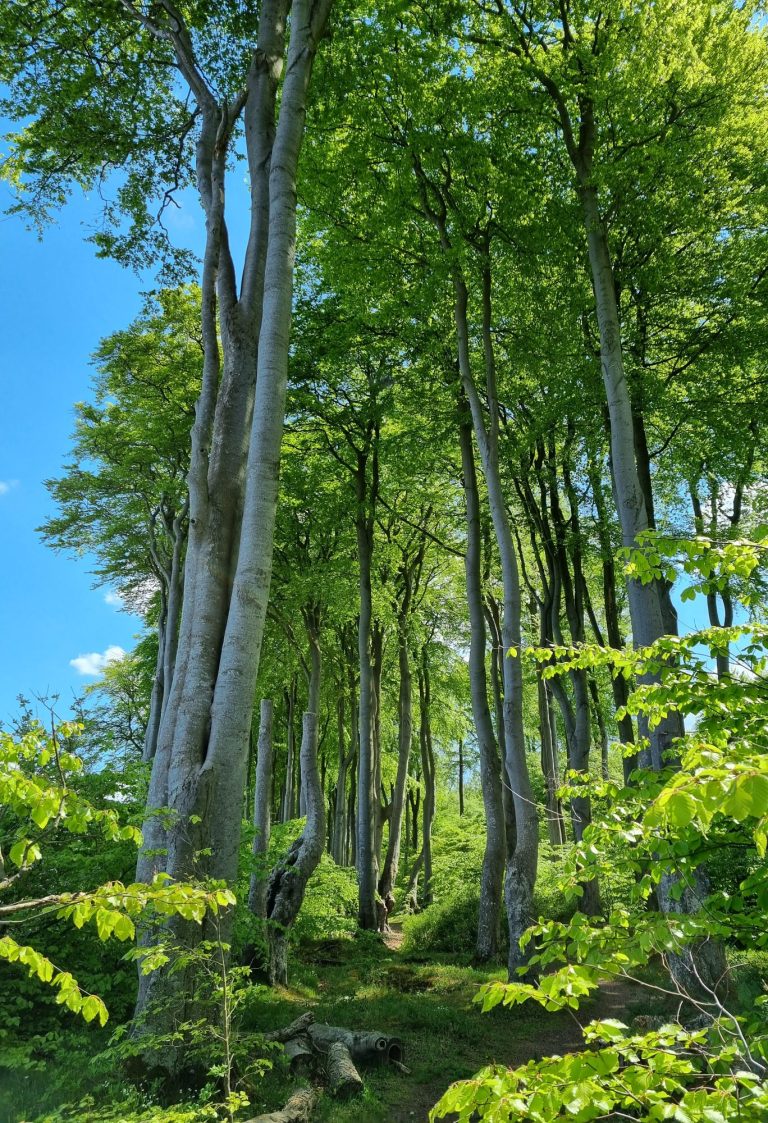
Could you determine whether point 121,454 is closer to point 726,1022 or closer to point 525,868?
point 525,868

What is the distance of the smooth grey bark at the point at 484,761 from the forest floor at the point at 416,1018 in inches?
29.8

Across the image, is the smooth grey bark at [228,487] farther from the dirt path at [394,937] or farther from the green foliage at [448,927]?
the dirt path at [394,937]

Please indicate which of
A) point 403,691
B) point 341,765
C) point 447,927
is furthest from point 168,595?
point 447,927

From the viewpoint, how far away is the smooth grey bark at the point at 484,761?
10.9 metres

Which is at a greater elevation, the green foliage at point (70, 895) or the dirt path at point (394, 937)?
the green foliage at point (70, 895)

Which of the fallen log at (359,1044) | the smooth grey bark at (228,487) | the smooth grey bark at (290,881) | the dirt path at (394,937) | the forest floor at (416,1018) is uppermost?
the smooth grey bark at (228,487)

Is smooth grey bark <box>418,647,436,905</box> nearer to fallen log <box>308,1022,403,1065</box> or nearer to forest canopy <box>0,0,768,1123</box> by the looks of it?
forest canopy <box>0,0,768,1123</box>

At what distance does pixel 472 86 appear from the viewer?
31.2ft

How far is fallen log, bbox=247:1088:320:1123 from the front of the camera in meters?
4.39

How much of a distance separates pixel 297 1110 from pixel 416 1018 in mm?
3892

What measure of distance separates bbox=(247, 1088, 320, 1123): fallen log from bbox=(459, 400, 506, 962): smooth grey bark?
6119 mm

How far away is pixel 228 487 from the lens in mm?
6438

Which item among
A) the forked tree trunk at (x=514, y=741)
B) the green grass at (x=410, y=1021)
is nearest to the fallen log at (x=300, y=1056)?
the green grass at (x=410, y=1021)

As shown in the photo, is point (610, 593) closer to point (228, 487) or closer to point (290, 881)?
point (290, 881)
